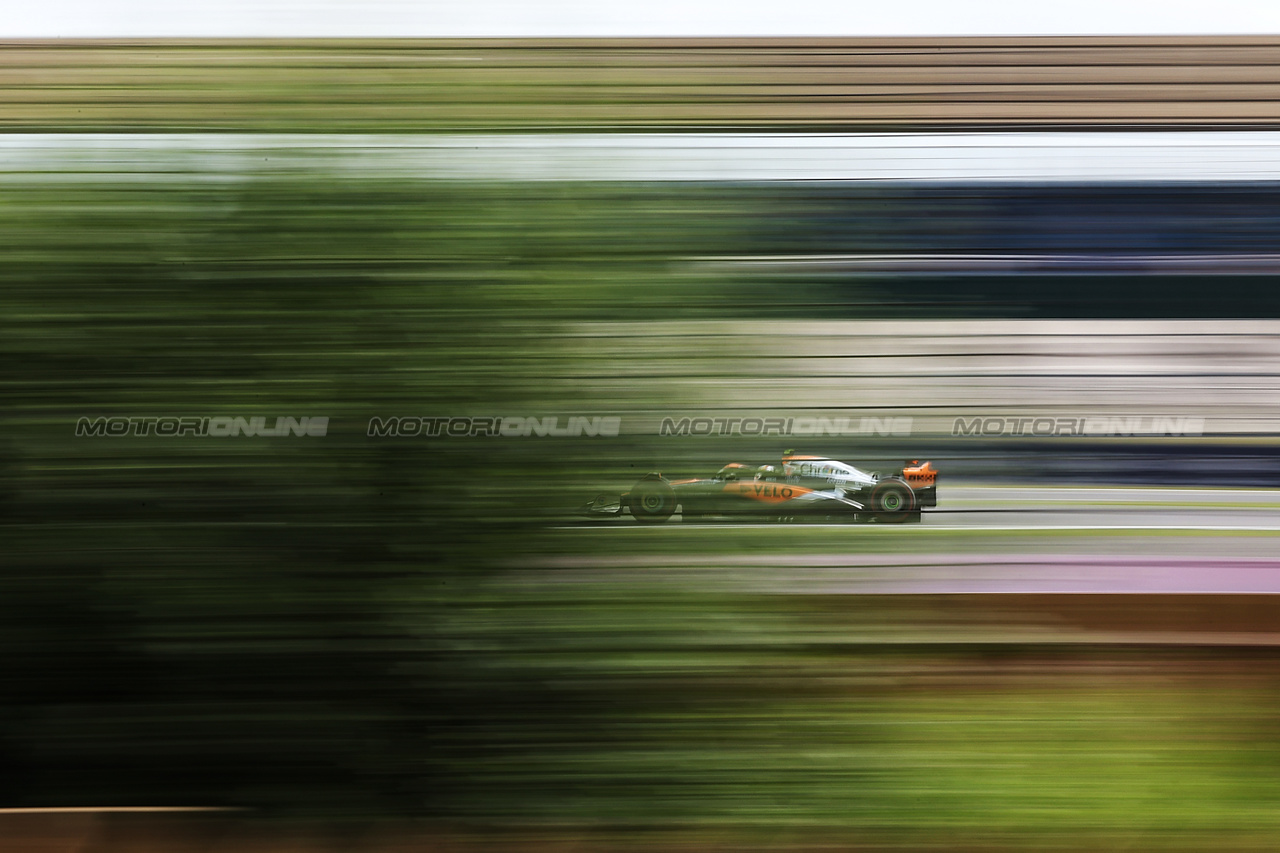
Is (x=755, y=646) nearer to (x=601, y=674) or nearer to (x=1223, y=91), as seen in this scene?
(x=601, y=674)

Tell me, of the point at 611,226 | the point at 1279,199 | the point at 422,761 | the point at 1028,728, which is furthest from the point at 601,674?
the point at 1279,199

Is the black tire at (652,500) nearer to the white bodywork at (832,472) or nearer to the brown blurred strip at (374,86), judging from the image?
the white bodywork at (832,472)

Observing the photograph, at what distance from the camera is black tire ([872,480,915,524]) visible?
84.7 inches

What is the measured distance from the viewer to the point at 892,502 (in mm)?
2201

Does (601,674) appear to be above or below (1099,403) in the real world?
below

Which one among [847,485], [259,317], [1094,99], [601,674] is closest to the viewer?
[259,317]

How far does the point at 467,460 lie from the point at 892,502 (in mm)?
1138

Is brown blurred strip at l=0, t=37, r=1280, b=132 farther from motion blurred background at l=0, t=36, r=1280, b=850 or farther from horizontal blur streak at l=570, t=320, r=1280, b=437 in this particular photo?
horizontal blur streak at l=570, t=320, r=1280, b=437

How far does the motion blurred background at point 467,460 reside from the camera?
5.90 ft

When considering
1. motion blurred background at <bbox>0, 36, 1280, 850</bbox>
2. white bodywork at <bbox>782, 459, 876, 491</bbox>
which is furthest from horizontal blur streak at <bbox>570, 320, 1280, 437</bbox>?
white bodywork at <bbox>782, 459, 876, 491</bbox>

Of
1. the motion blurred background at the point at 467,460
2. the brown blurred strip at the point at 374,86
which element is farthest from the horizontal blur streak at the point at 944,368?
the brown blurred strip at the point at 374,86

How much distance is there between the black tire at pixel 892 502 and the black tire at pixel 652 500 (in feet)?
1.94

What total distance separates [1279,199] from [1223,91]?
439mm

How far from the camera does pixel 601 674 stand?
6.38 ft
